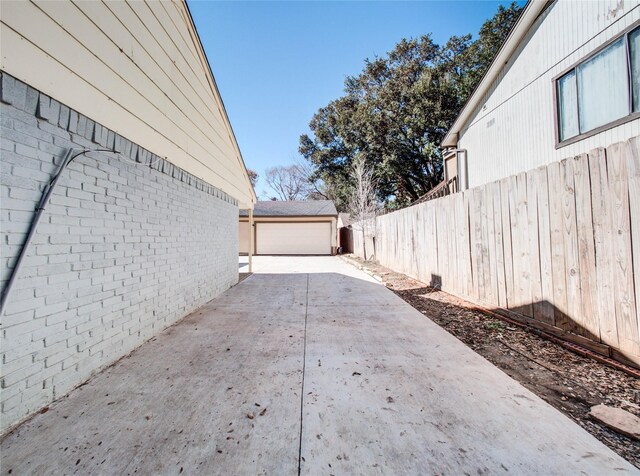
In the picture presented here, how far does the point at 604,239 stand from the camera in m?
2.44

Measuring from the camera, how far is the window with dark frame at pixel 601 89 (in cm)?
386

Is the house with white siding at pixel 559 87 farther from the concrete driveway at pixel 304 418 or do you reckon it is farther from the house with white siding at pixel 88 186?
the house with white siding at pixel 88 186

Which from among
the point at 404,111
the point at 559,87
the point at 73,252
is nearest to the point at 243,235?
the point at 404,111

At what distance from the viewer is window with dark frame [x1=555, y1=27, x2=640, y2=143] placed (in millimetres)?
3857

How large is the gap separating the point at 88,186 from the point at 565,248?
14.8 feet

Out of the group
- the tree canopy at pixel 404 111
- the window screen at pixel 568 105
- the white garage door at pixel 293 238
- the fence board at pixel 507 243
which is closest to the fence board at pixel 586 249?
the fence board at pixel 507 243

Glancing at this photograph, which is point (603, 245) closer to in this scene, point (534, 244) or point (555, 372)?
point (534, 244)

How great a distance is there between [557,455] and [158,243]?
398 centimetres

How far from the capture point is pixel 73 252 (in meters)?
2.19

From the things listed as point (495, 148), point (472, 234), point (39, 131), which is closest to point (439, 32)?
point (495, 148)

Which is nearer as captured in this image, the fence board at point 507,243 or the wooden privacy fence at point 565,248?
the wooden privacy fence at point 565,248

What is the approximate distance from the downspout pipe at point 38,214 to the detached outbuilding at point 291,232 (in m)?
14.3

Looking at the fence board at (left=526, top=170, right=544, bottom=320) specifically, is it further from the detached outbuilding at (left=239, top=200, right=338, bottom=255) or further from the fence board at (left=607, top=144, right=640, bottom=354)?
the detached outbuilding at (left=239, top=200, right=338, bottom=255)

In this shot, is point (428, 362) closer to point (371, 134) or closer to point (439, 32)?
point (371, 134)
